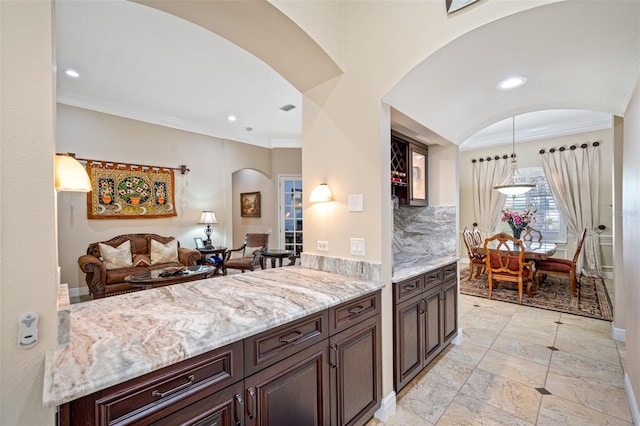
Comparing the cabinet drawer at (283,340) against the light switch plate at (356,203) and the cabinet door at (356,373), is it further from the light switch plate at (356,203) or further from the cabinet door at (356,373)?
the light switch plate at (356,203)

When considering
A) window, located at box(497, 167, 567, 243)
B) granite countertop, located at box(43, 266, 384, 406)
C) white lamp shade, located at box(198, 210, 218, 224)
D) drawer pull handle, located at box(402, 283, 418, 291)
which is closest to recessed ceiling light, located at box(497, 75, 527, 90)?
drawer pull handle, located at box(402, 283, 418, 291)

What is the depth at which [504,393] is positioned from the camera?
2215mm

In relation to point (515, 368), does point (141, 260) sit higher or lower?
higher

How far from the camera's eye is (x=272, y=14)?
1.68m

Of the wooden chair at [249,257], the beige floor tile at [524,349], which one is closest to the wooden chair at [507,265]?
the beige floor tile at [524,349]

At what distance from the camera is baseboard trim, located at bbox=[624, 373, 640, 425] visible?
180 cm

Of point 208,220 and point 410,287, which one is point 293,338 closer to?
point 410,287

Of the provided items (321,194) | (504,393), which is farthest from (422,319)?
(321,194)

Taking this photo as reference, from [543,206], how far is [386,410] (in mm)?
6245

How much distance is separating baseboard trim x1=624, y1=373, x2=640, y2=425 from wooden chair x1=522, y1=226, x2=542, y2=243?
14.2ft

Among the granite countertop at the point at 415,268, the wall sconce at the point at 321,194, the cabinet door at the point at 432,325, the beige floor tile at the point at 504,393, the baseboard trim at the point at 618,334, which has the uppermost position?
the wall sconce at the point at 321,194

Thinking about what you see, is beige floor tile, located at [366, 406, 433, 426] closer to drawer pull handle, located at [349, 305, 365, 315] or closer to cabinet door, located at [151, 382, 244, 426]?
drawer pull handle, located at [349, 305, 365, 315]

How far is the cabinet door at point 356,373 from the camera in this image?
5.17 feet

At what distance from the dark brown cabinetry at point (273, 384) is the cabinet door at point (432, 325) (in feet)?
2.39
